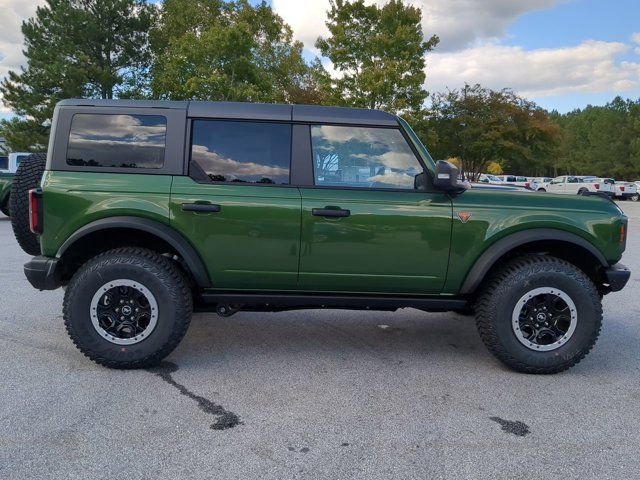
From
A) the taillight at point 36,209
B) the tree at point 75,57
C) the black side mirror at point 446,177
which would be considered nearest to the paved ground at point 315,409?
the taillight at point 36,209

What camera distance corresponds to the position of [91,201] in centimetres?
365

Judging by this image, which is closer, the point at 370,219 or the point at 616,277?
the point at 370,219

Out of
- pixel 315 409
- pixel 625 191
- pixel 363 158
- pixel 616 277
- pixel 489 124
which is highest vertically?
pixel 489 124

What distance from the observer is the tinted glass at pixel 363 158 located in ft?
12.5

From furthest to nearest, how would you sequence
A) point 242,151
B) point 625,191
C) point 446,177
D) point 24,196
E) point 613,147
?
point 613,147 → point 625,191 → point 24,196 → point 242,151 → point 446,177

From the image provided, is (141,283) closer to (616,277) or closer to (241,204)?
(241,204)

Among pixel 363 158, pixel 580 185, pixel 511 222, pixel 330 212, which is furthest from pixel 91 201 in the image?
pixel 580 185

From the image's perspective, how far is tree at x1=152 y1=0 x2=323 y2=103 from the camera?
66.9 feet

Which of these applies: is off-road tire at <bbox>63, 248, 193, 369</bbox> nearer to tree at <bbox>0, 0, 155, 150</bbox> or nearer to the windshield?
the windshield

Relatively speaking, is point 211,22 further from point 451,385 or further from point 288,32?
point 451,385

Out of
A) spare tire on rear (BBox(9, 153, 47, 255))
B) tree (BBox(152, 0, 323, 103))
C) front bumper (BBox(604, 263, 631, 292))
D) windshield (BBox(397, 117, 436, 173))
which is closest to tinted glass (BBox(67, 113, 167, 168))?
spare tire on rear (BBox(9, 153, 47, 255))

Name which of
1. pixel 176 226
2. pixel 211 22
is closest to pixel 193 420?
pixel 176 226

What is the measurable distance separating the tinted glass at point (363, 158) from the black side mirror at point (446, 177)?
0.25 meters

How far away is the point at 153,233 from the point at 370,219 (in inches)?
61.0
